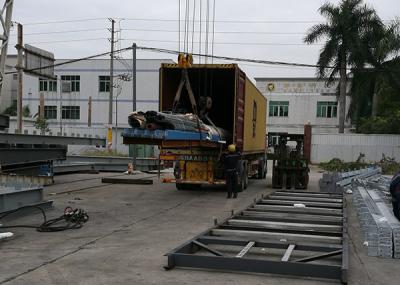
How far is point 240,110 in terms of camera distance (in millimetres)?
15852

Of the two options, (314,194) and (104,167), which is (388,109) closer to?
(104,167)

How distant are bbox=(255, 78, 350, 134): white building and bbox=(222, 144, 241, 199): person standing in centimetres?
4103

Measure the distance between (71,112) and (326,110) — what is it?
29689 millimetres

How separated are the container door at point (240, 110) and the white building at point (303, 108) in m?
40.0

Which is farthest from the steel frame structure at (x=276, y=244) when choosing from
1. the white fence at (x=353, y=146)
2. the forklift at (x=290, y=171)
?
the white fence at (x=353, y=146)

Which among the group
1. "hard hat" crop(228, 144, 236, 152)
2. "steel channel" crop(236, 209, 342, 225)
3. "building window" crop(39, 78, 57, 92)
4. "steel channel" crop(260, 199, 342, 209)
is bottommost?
"steel channel" crop(260, 199, 342, 209)

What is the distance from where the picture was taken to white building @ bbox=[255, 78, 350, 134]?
55.6 m

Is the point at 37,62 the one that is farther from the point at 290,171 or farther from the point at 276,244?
the point at 276,244

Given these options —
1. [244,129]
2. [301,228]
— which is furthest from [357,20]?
[301,228]

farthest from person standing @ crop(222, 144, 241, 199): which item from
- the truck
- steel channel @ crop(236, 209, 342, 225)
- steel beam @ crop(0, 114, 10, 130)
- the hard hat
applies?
steel beam @ crop(0, 114, 10, 130)

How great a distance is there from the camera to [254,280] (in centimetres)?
619

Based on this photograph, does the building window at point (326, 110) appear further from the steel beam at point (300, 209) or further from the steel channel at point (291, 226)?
the steel channel at point (291, 226)

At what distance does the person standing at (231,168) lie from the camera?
15.0m

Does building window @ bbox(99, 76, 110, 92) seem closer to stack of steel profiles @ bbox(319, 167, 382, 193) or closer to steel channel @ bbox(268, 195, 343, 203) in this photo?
stack of steel profiles @ bbox(319, 167, 382, 193)
